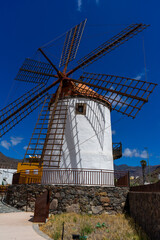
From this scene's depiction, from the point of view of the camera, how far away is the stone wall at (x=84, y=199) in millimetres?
9844

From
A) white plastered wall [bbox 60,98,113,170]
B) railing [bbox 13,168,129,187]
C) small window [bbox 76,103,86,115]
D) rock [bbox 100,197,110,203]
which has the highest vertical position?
small window [bbox 76,103,86,115]

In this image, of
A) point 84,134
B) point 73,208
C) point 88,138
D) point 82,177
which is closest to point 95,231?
point 73,208

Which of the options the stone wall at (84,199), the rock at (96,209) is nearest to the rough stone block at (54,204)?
the stone wall at (84,199)

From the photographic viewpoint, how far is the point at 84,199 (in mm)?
9953

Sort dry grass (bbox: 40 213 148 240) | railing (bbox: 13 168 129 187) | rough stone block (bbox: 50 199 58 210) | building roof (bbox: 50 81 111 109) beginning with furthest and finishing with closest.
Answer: building roof (bbox: 50 81 111 109), railing (bbox: 13 168 129 187), rough stone block (bbox: 50 199 58 210), dry grass (bbox: 40 213 148 240)

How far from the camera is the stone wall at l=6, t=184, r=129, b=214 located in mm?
9844

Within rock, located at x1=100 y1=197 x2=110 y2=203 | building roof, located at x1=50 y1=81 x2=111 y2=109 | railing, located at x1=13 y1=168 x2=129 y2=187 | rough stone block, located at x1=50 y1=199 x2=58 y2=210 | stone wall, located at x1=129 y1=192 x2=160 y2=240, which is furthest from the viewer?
building roof, located at x1=50 y1=81 x2=111 y2=109

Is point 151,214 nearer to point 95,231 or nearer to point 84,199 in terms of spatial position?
point 95,231

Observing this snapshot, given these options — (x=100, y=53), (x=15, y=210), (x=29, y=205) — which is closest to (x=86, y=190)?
(x=29, y=205)

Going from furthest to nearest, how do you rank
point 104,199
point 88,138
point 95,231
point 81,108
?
1. point 81,108
2. point 88,138
3. point 104,199
4. point 95,231

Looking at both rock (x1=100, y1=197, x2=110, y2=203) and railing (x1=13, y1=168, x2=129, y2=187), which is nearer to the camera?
rock (x1=100, y1=197, x2=110, y2=203)

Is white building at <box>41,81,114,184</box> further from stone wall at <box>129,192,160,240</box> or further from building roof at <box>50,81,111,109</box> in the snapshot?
stone wall at <box>129,192,160,240</box>

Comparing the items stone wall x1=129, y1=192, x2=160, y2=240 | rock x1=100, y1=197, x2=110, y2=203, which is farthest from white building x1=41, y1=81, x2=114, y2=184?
stone wall x1=129, y1=192, x2=160, y2=240

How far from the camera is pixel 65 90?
14680 millimetres
